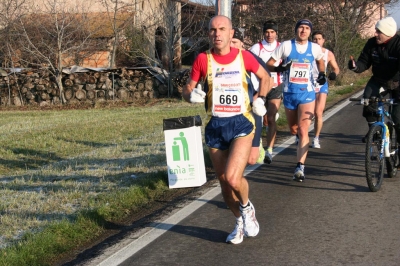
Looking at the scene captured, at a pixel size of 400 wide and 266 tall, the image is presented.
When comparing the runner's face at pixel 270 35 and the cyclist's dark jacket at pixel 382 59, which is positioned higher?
the runner's face at pixel 270 35

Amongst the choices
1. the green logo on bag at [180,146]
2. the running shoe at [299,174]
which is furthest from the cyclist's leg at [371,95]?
the green logo on bag at [180,146]

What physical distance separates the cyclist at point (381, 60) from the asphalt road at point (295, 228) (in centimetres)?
94

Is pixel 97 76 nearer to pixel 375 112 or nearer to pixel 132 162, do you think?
pixel 132 162

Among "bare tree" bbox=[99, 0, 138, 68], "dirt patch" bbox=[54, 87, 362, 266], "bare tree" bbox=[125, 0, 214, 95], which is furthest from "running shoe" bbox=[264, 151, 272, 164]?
"bare tree" bbox=[99, 0, 138, 68]

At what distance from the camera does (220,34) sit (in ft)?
20.4

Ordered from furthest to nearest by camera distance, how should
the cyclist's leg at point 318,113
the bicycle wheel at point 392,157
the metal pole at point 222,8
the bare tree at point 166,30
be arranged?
the bare tree at point 166,30 < the cyclist's leg at point 318,113 < the metal pole at point 222,8 < the bicycle wheel at point 392,157

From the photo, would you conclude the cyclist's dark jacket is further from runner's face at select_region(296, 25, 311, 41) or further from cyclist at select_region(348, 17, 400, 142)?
runner's face at select_region(296, 25, 311, 41)

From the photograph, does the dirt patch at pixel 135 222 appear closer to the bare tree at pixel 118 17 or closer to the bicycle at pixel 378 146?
the bicycle at pixel 378 146

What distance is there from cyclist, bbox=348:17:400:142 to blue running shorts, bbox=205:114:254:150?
8.90 ft

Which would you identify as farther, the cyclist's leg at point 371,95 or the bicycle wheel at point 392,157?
the bicycle wheel at point 392,157

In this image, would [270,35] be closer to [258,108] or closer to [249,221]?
[258,108]

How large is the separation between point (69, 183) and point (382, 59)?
439cm

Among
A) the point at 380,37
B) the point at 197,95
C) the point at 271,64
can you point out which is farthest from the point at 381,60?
the point at 197,95

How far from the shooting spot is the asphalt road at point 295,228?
5945 mm
